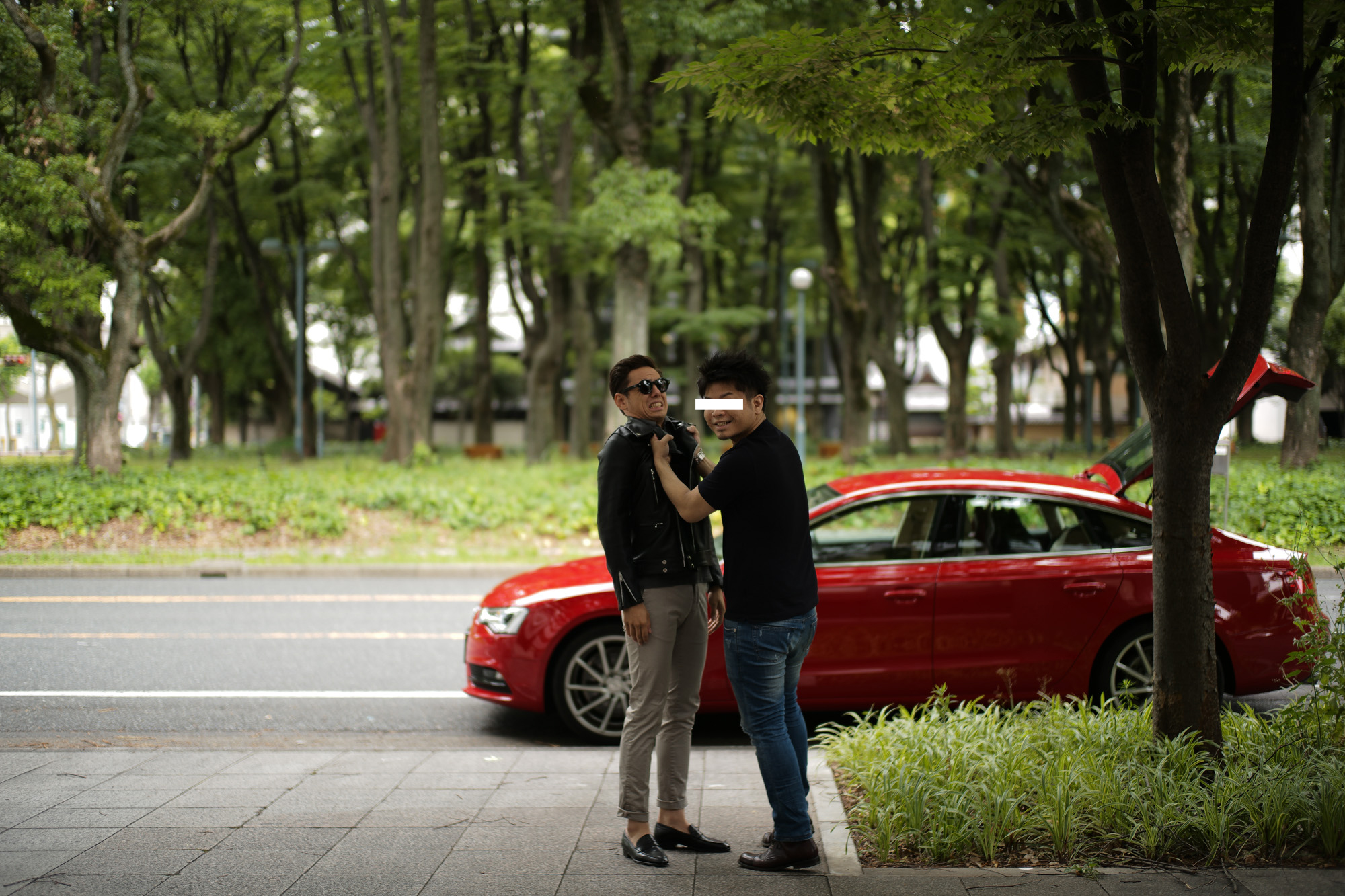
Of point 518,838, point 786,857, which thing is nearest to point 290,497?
point 518,838

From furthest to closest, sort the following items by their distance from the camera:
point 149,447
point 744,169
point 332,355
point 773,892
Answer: point 332,355
point 149,447
point 744,169
point 773,892

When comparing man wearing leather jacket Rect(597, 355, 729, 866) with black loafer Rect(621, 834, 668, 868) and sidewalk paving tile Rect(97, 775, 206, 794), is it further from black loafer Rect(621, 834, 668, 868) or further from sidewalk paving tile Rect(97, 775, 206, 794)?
sidewalk paving tile Rect(97, 775, 206, 794)

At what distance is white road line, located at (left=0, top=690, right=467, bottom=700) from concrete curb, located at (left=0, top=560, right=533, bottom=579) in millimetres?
5371

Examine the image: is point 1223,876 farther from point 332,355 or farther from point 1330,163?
point 332,355

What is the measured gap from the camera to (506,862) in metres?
3.94

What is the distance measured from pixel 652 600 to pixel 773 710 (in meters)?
0.61

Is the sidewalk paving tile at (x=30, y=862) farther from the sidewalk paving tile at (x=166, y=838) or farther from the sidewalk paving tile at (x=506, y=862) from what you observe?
the sidewalk paving tile at (x=506, y=862)

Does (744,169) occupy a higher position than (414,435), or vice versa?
(744,169)

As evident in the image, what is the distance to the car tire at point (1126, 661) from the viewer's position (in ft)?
19.5

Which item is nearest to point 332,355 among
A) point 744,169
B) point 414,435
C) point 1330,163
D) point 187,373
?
point 187,373

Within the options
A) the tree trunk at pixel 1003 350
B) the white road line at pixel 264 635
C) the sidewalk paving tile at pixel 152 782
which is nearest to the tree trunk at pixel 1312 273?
the tree trunk at pixel 1003 350

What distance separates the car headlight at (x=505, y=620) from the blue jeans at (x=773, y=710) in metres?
2.37

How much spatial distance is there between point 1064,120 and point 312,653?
6.76m

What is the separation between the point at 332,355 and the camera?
170 ft
